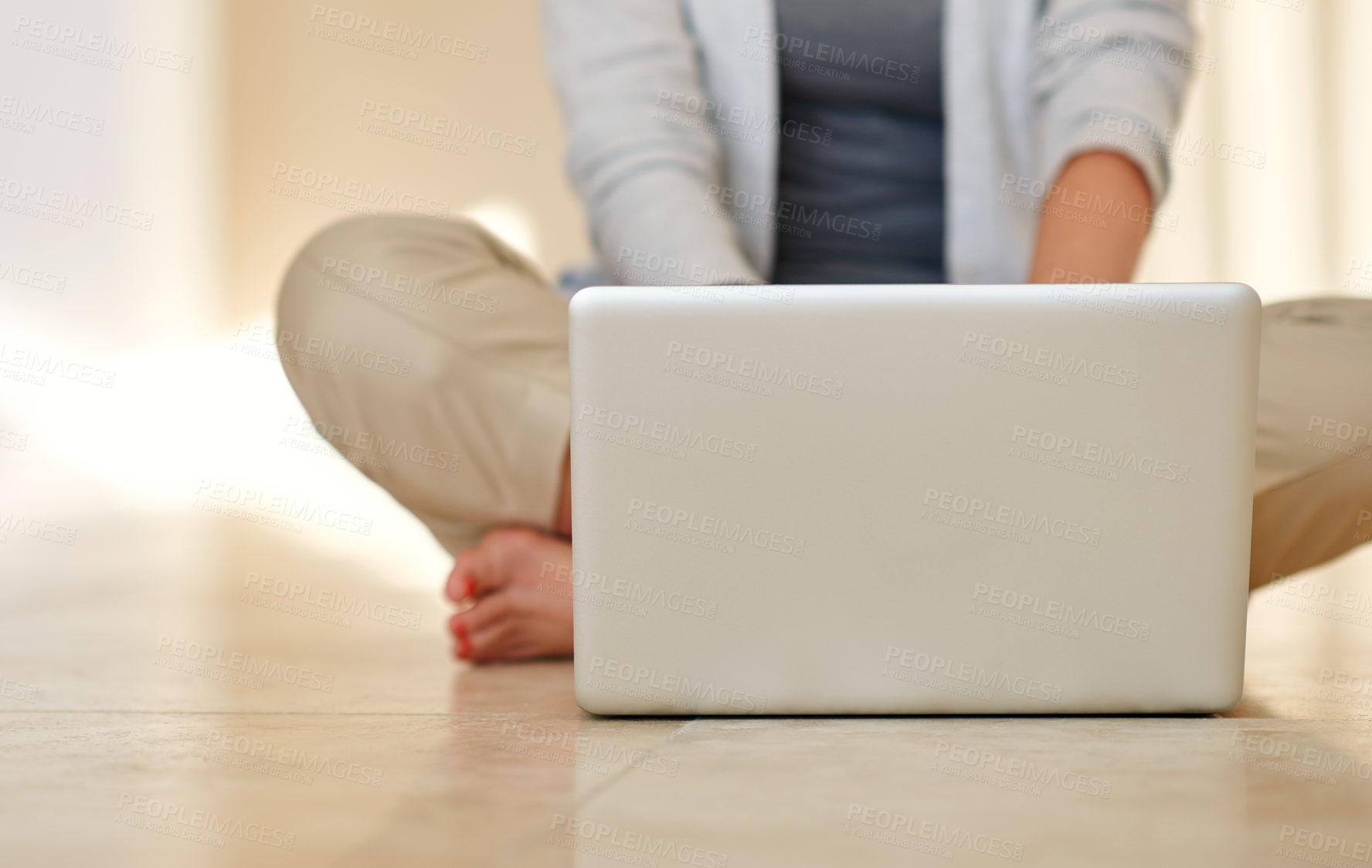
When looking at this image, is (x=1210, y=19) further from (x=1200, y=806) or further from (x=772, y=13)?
(x=1200, y=806)

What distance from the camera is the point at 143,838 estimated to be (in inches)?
17.4

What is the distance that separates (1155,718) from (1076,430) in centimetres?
17

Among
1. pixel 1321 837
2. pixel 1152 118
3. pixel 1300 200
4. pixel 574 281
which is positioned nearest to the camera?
pixel 1321 837

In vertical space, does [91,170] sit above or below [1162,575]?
above

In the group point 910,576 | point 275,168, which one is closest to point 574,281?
point 910,576
